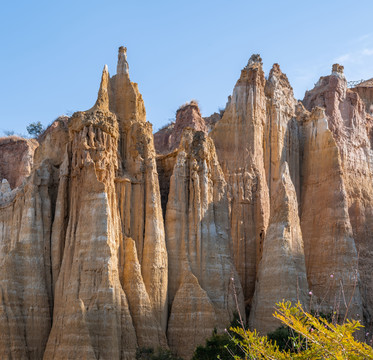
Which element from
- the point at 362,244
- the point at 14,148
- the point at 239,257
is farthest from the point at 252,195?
the point at 14,148

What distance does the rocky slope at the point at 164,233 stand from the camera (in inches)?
1202

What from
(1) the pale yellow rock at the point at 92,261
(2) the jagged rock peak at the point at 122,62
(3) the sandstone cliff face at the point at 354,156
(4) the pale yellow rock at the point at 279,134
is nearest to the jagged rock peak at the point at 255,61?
(4) the pale yellow rock at the point at 279,134

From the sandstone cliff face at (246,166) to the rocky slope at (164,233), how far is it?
0.20ft

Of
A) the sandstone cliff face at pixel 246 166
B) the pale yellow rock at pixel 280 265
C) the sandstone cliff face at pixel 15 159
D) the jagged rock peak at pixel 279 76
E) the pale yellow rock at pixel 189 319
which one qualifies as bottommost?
the pale yellow rock at pixel 189 319

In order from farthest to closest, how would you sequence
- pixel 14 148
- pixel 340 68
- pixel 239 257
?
pixel 14 148 → pixel 340 68 → pixel 239 257

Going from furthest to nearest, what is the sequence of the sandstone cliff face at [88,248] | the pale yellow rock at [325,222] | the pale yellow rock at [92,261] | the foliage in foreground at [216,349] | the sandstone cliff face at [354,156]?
the sandstone cliff face at [354,156], the pale yellow rock at [325,222], the sandstone cliff face at [88,248], the pale yellow rock at [92,261], the foliage in foreground at [216,349]

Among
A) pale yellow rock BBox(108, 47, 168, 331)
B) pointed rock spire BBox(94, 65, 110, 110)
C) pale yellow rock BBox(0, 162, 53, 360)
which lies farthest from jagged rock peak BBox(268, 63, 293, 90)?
pale yellow rock BBox(0, 162, 53, 360)

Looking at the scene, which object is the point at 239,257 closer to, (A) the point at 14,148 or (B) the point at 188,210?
(B) the point at 188,210

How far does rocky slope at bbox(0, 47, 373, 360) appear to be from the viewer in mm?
30531

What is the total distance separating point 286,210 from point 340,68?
16.7 meters

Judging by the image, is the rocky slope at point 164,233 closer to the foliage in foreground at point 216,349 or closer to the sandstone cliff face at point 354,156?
the sandstone cliff face at point 354,156

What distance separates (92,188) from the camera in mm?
32031

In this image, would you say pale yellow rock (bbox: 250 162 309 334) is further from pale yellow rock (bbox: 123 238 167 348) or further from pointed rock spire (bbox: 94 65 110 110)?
pointed rock spire (bbox: 94 65 110 110)

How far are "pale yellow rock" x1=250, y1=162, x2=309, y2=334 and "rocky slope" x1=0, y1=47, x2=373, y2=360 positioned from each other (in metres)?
0.06
